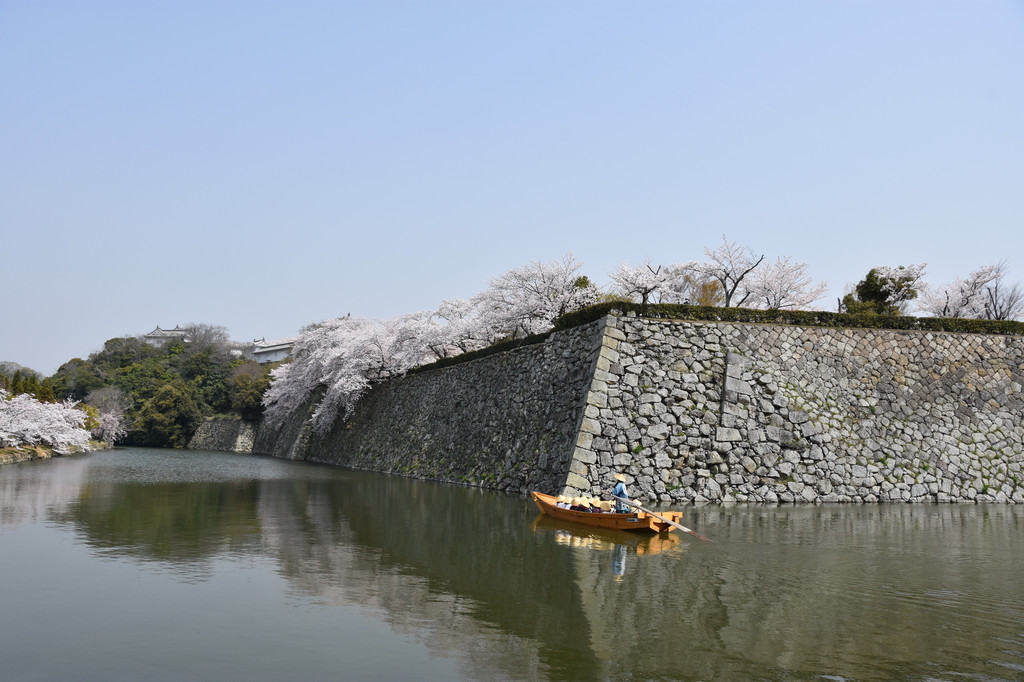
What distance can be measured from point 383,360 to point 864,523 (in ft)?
97.8

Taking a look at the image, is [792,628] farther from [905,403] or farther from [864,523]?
[905,403]

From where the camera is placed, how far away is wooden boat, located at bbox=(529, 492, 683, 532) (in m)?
13.7

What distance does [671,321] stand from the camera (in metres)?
21.1

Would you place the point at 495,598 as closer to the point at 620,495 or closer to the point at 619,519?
the point at 619,519

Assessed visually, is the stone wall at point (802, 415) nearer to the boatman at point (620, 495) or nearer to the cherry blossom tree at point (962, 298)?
the boatman at point (620, 495)

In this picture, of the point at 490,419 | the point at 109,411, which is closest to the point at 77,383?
the point at 109,411

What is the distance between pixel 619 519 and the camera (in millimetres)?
14195

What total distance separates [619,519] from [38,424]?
35.5 metres

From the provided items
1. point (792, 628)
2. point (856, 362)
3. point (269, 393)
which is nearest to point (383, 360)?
point (269, 393)

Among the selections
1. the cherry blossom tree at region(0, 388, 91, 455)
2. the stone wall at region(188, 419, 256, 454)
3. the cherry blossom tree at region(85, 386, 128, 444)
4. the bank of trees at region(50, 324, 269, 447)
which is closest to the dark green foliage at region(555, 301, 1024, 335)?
the cherry blossom tree at region(0, 388, 91, 455)

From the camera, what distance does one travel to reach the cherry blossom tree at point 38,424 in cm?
3503

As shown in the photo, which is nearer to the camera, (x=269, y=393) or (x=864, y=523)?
(x=864, y=523)

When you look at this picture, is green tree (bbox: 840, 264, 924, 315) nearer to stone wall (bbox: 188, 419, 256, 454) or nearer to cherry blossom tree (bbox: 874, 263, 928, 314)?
cherry blossom tree (bbox: 874, 263, 928, 314)

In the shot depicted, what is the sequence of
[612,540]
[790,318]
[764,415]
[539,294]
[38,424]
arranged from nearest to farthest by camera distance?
[612,540], [764,415], [790,318], [539,294], [38,424]
